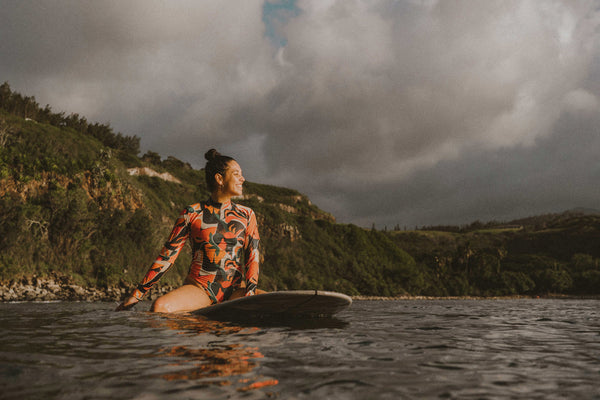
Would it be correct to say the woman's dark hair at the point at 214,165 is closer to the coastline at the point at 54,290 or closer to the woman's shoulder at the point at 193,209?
the woman's shoulder at the point at 193,209

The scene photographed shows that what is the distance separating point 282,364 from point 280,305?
8.91ft

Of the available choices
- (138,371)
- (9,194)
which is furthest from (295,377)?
(9,194)

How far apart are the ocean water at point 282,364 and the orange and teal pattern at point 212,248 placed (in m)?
1.38

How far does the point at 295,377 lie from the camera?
261 cm

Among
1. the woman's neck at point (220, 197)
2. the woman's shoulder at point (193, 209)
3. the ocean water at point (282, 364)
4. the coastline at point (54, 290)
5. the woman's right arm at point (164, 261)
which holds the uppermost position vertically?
the woman's neck at point (220, 197)

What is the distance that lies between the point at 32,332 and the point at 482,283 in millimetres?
124572

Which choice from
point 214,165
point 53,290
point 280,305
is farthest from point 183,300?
point 53,290

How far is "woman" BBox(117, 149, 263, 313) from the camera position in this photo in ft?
20.1

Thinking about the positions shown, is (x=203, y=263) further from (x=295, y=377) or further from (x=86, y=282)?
(x=86, y=282)

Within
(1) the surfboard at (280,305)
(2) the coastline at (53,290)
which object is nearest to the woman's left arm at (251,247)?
(1) the surfboard at (280,305)

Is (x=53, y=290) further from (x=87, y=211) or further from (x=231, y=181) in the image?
(x=231, y=181)

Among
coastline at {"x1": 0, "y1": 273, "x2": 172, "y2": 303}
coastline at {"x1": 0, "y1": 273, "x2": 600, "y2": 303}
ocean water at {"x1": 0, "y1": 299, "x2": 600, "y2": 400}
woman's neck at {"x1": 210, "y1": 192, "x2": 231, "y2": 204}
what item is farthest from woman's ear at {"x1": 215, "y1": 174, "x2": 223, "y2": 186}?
coastline at {"x1": 0, "y1": 273, "x2": 172, "y2": 303}

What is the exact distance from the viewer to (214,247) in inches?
249

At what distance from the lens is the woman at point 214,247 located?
613 cm
